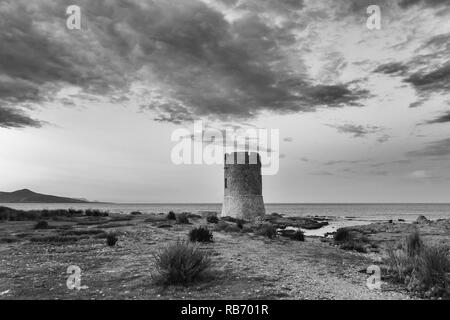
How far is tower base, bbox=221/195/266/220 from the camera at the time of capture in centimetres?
3040

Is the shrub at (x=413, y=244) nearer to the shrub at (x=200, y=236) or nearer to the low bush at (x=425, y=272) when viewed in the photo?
the low bush at (x=425, y=272)

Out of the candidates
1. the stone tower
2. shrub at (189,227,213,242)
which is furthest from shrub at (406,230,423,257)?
the stone tower

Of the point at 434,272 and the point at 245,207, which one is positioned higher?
the point at 245,207

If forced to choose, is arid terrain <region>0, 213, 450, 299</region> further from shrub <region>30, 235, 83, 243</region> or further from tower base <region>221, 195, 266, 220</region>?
tower base <region>221, 195, 266, 220</region>

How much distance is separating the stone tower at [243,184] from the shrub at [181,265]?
21903 millimetres

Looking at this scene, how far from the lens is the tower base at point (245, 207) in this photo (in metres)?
30.4

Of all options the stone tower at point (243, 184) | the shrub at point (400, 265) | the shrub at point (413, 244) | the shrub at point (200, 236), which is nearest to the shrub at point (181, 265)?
the shrub at point (400, 265)

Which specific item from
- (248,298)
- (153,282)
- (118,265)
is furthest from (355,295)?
(118,265)

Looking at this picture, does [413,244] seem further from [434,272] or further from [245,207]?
[245,207]

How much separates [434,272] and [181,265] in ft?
18.2

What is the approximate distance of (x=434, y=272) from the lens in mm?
7586

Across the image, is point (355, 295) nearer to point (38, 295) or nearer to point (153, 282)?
point (153, 282)

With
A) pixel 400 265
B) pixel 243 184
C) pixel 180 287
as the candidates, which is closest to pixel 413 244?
pixel 400 265

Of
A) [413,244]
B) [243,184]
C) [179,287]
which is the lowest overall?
[179,287]
